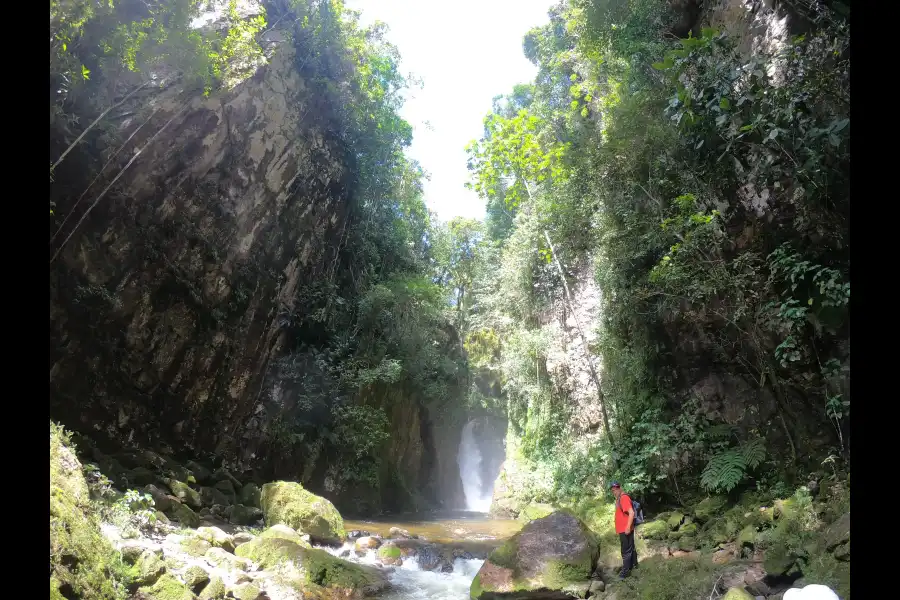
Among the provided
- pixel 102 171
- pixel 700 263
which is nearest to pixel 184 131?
pixel 102 171

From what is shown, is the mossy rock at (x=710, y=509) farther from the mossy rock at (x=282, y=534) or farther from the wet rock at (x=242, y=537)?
the wet rock at (x=242, y=537)

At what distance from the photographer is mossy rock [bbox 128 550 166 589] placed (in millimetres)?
5238

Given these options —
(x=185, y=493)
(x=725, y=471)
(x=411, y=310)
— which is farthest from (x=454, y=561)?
(x=411, y=310)

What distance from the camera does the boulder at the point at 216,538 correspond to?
750 centimetres

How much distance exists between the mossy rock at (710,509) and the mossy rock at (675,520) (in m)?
0.29

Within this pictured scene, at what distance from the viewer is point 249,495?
12242mm

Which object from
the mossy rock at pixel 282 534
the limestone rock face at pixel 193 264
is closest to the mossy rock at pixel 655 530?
the mossy rock at pixel 282 534

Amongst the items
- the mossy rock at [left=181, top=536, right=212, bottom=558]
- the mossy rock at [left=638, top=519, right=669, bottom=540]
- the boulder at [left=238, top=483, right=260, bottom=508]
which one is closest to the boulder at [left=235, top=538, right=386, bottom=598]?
the mossy rock at [left=181, top=536, right=212, bottom=558]

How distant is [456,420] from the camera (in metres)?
27.0

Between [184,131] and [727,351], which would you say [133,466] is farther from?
[727,351]

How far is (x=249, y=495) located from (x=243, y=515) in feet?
4.76

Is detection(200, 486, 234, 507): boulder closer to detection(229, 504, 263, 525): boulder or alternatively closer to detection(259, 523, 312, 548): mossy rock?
detection(229, 504, 263, 525): boulder

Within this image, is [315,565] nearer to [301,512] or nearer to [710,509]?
[301,512]
